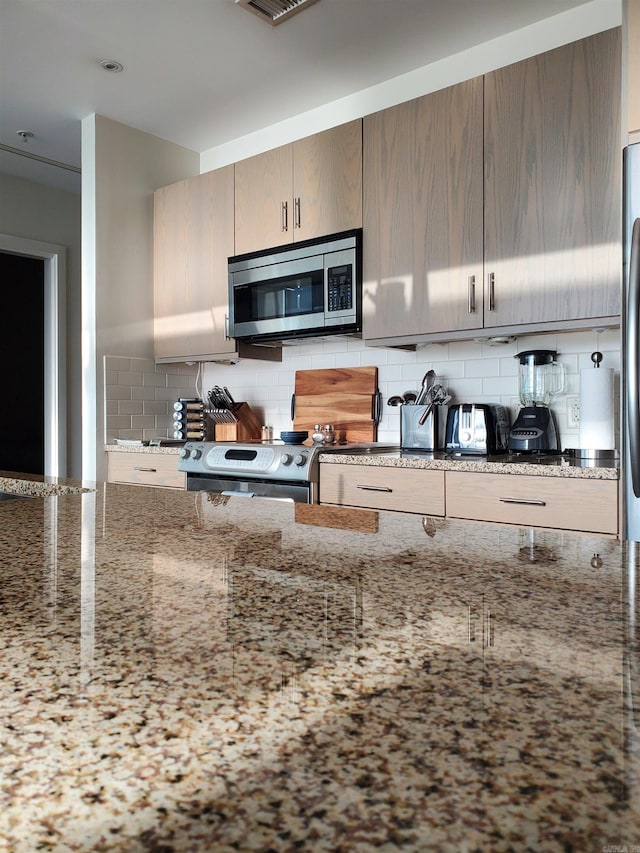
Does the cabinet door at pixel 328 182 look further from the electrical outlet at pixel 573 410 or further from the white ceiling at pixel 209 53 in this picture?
the electrical outlet at pixel 573 410

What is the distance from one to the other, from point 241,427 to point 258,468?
0.87m

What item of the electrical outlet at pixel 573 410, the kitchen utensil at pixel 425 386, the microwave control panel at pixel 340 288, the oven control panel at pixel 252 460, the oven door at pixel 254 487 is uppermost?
the microwave control panel at pixel 340 288

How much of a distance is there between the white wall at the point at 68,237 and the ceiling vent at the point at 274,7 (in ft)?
9.02

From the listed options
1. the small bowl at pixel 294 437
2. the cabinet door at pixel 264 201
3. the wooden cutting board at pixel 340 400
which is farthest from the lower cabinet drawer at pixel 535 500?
the cabinet door at pixel 264 201

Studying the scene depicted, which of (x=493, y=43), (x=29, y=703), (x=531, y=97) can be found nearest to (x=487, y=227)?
(x=531, y=97)

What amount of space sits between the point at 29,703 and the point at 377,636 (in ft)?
0.81

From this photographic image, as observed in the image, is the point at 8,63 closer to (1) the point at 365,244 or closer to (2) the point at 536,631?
(1) the point at 365,244

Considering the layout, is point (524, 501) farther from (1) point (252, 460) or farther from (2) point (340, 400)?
(2) point (340, 400)

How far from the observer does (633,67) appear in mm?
2057

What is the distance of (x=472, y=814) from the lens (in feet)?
0.93

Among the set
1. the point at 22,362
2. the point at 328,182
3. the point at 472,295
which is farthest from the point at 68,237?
the point at 472,295

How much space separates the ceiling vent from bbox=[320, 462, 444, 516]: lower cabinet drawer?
1878mm

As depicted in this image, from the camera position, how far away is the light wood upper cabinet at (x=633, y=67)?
204 centimetres

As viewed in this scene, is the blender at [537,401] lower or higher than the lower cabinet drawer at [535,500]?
higher
